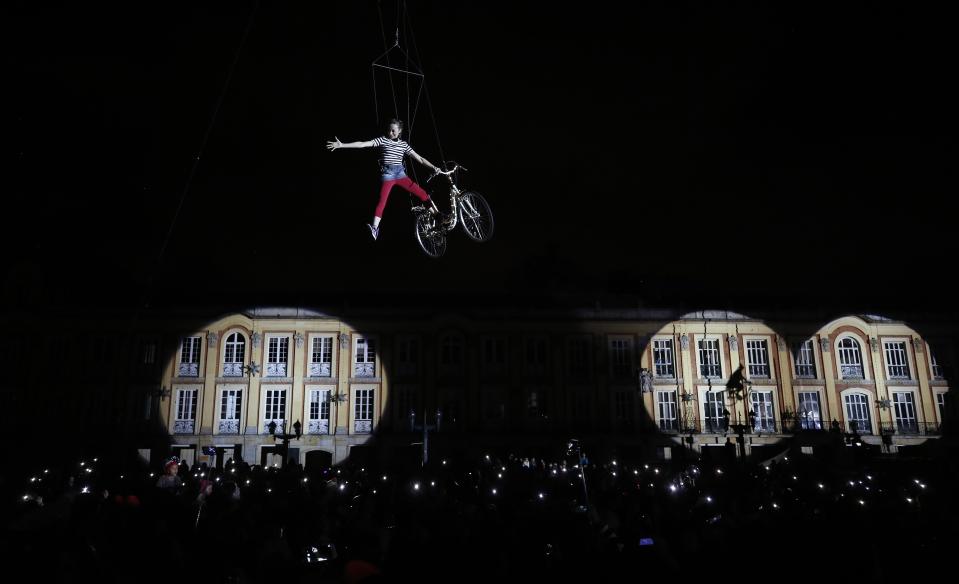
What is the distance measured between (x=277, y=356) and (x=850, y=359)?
34530 mm

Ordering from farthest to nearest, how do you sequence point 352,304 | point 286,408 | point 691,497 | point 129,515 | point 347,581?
point 352,304 → point 286,408 → point 691,497 → point 129,515 → point 347,581

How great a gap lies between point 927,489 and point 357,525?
525 inches

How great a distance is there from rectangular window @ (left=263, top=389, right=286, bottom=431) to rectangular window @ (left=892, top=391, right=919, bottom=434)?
36141 mm

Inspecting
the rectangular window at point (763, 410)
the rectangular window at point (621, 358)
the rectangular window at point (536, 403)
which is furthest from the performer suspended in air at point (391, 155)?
the rectangular window at point (763, 410)

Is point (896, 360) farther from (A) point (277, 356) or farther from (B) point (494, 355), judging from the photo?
(A) point (277, 356)

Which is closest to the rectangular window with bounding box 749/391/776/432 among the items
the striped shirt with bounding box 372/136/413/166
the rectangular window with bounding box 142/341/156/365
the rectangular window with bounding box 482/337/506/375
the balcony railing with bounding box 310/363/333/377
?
the rectangular window with bounding box 482/337/506/375

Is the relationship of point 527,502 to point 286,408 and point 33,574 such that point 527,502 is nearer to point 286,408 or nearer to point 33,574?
point 33,574

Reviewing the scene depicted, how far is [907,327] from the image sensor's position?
39562mm

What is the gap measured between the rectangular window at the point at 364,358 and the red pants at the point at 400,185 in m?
29.2

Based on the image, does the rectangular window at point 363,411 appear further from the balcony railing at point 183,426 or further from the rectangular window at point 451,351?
the balcony railing at point 183,426

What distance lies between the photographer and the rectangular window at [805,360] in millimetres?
39312

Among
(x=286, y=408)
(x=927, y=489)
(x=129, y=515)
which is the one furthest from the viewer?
(x=286, y=408)

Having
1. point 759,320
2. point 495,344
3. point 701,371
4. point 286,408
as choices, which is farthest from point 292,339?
point 759,320

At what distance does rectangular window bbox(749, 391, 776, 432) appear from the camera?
38.7 metres
